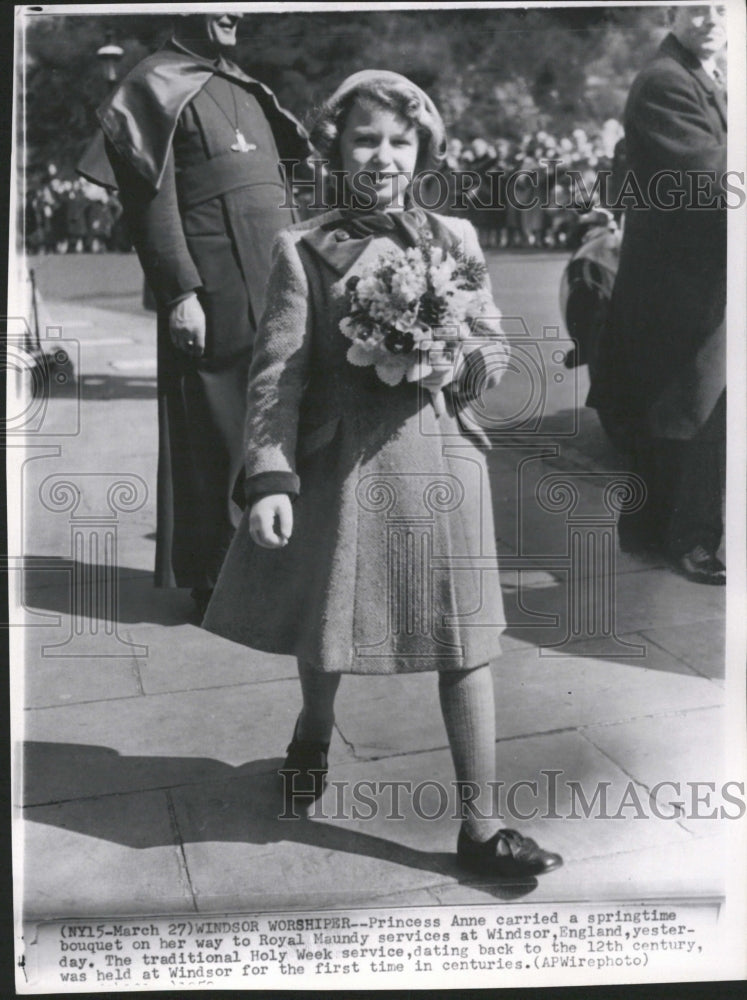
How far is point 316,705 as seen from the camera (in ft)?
10.1

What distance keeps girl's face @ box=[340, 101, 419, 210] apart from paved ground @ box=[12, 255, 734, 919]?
402mm

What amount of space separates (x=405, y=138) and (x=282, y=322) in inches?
18.9

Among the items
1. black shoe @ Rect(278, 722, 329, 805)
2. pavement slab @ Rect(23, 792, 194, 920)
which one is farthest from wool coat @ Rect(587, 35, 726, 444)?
pavement slab @ Rect(23, 792, 194, 920)

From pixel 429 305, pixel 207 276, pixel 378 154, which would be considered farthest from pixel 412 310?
pixel 207 276

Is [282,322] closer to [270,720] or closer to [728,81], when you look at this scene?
[270,720]

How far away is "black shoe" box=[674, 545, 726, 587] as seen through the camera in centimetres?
329

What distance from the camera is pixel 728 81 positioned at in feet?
10.4

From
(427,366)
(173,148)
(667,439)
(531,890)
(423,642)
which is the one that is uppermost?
(173,148)

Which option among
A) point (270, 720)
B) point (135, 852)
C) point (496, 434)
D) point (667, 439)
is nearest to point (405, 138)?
point (496, 434)

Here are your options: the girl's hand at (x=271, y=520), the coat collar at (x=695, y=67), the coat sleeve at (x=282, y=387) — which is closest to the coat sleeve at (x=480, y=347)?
the coat sleeve at (x=282, y=387)

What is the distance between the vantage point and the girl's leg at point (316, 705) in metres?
3.03

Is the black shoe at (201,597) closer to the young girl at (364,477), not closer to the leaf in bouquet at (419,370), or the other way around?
the young girl at (364,477)
